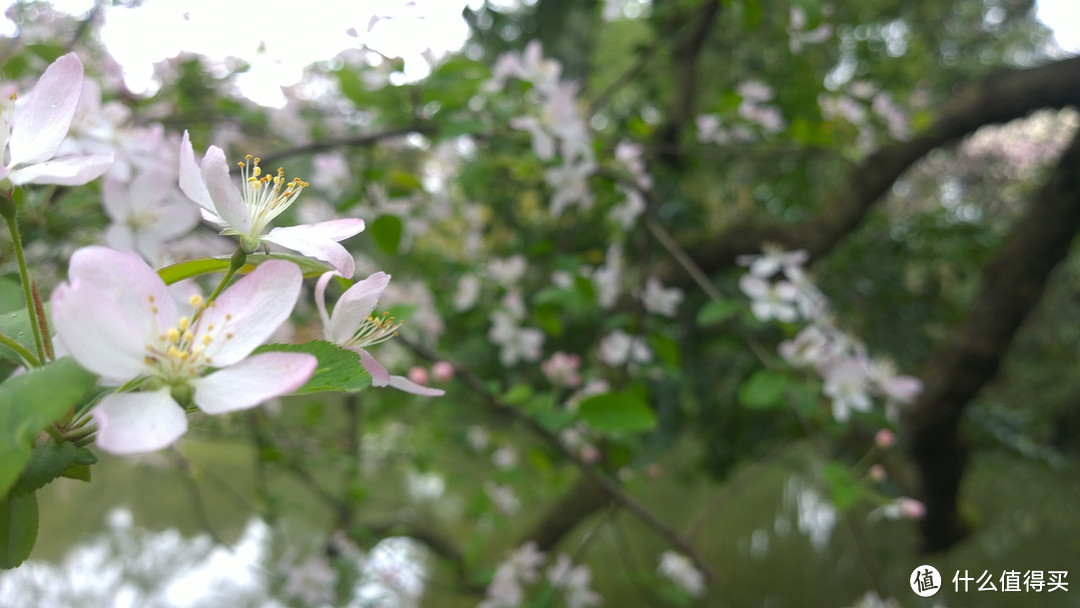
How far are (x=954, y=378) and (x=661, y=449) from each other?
0.83 m

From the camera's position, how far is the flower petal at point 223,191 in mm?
280

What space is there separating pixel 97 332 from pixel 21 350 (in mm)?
45

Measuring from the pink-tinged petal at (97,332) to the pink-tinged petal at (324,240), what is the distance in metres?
0.07

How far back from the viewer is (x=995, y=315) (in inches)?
66.8

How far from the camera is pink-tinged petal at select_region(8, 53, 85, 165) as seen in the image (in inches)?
11.4

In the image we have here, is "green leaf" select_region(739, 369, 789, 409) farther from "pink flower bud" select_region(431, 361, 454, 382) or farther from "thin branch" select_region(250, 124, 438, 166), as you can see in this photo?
"thin branch" select_region(250, 124, 438, 166)

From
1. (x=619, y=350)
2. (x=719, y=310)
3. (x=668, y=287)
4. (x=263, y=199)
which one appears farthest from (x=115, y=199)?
(x=668, y=287)

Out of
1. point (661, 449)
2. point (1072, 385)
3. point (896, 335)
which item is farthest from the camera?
point (1072, 385)

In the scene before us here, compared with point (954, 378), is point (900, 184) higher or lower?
higher

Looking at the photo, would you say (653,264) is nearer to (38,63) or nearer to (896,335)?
(896,335)

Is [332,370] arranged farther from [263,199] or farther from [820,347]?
[820,347]

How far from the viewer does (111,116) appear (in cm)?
75

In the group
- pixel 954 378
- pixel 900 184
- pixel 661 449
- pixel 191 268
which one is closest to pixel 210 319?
pixel 191 268

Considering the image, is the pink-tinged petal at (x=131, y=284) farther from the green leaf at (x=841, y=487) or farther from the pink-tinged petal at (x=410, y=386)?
the green leaf at (x=841, y=487)
